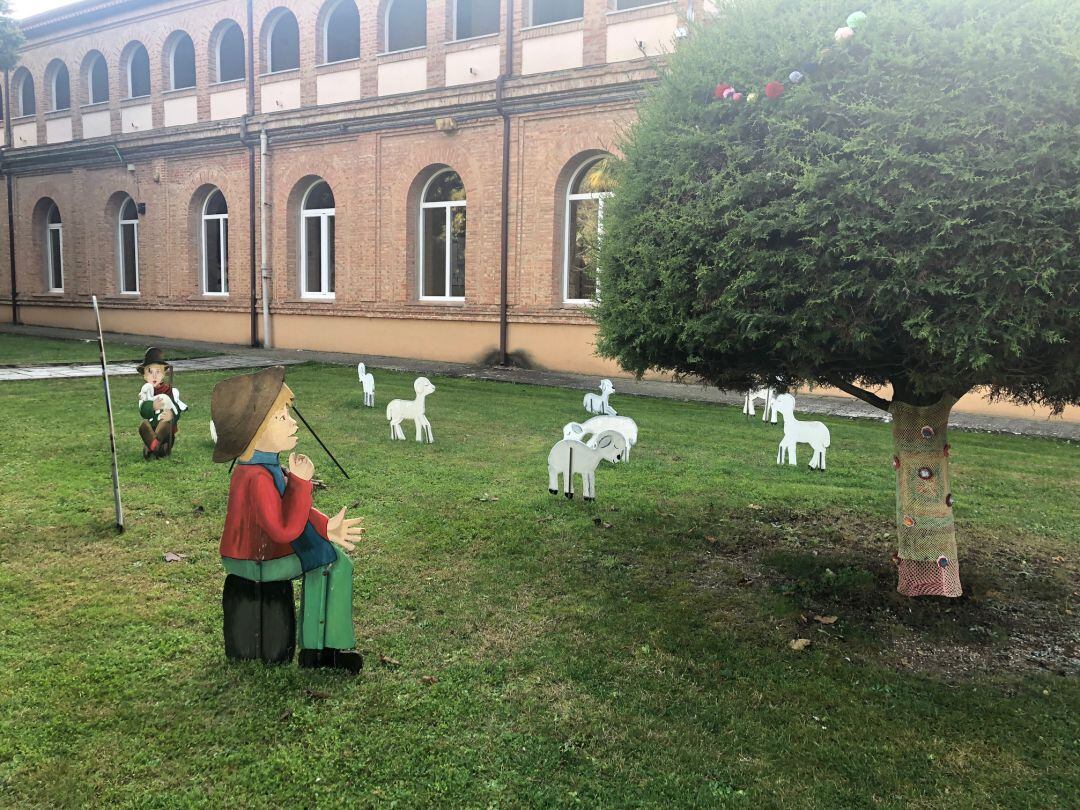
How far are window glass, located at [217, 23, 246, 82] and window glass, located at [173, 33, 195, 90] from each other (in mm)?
1245

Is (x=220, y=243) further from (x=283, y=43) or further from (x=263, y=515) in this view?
(x=263, y=515)

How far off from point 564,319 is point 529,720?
14308 millimetres

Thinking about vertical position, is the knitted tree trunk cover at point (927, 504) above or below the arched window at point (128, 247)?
below

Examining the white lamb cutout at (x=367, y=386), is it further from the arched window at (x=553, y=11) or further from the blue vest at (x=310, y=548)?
the arched window at (x=553, y=11)

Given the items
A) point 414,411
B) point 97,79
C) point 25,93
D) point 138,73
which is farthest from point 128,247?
point 414,411

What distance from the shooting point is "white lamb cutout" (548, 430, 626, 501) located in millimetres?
6441

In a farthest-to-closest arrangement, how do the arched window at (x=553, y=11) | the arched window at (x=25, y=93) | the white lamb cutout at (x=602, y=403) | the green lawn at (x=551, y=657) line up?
the arched window at (x=25, y=93)
the arched window at (x=553, y=11)
the white lamb cutout at (x=602, y=403)
the green lawn at (x=551, y=657)

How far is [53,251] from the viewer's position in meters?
27.4

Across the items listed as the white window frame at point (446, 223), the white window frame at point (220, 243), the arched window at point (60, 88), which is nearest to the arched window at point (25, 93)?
the arched window at point (60, 88)

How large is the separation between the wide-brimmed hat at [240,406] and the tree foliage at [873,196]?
1.94 meters

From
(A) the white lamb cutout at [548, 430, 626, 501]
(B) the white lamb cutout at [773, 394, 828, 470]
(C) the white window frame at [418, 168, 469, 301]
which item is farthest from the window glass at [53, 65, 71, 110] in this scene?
(B) the white lamb cutout at [773, 394, 828, 470]

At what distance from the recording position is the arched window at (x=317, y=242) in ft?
68.8

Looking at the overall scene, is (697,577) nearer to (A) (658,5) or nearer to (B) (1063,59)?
(B) (1063,59)

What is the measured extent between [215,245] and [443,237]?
26.3ft
